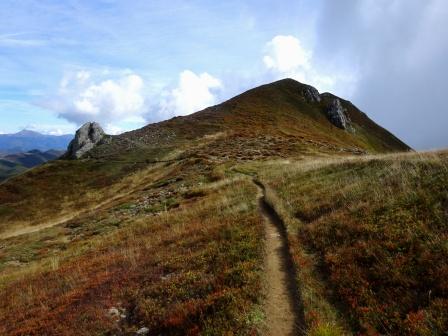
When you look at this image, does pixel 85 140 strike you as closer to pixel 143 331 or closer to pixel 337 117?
pixel 337 117

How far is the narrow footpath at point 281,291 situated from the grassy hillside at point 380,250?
0.34 meters

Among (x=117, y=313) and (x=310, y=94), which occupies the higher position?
(x=310, y=94)

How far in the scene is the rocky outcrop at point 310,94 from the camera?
11297cm

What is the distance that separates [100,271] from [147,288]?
508 centimetres

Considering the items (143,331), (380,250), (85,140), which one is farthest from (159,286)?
(85,140)

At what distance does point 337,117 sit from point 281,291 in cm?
10075

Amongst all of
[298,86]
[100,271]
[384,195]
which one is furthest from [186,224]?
[298,86]

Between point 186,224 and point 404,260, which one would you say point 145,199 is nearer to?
point 186,224

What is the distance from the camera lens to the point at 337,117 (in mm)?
105312

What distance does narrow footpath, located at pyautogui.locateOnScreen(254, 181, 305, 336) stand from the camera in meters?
8.95

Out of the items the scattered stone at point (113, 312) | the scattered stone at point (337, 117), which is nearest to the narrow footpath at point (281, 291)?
the scattered stone at point (113, 312)

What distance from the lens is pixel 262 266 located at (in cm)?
1228

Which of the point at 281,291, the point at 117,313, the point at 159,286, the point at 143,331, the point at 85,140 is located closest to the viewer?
the point at 143,331

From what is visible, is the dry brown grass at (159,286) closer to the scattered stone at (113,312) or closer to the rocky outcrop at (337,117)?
the scattered stone at (113,312)
